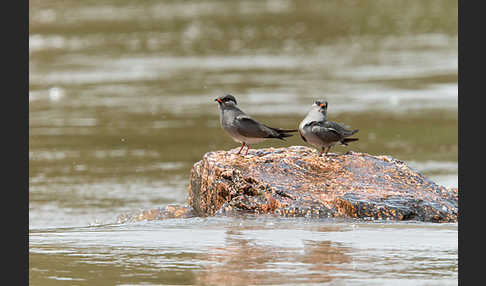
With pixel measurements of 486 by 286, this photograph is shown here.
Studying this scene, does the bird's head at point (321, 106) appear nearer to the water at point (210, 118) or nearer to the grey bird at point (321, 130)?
the grey bird at point (321, 130)

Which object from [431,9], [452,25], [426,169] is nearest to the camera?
[426,169]

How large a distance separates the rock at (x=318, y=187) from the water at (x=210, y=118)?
0.32m

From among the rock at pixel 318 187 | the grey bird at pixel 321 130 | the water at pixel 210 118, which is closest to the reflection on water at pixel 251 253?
the water at pixel 210 118

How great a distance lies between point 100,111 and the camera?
59.6ft

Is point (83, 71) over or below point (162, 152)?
over

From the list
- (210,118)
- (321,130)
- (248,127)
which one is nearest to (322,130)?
(321,130)

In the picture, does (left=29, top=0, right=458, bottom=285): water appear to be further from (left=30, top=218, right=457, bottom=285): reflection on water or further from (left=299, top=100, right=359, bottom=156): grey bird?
(left=299, top=100, right=359, bottom=156): grey bird

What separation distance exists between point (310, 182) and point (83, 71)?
593 inches

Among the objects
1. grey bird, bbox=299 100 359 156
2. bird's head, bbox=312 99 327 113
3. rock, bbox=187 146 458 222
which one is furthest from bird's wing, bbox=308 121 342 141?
rock, bbox=187 146 458 222

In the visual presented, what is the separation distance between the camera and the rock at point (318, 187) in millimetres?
8273

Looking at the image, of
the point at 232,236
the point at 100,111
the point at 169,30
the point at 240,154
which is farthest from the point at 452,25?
the point at 232,236

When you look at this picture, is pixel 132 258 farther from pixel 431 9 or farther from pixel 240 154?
pixel 431 9

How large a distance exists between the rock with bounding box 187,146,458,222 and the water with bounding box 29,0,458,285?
322mm

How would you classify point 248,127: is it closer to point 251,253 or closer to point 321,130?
point 321,130
